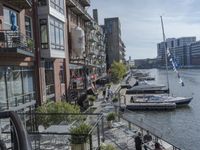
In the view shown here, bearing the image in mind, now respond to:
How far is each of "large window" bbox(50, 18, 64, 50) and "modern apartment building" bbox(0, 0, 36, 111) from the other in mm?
3490

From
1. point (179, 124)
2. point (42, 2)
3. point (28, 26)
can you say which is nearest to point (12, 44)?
point (28, 26)

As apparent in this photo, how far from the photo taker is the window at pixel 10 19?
23553 mm

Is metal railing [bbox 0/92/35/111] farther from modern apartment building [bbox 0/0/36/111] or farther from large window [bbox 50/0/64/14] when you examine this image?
large window [bbox 50/0/64/14]

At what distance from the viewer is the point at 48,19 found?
103ft

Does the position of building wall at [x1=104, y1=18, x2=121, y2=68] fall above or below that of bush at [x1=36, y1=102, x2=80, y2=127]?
above

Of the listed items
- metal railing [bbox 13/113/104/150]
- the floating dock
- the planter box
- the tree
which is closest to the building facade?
metal railing [bbox 13/113/104/150]

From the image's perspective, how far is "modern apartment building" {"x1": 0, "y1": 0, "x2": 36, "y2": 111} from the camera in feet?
73.7

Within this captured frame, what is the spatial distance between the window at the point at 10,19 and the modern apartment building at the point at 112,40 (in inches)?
4850

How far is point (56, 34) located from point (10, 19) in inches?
381

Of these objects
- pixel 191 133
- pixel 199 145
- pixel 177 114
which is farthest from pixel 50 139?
pixel 177 114

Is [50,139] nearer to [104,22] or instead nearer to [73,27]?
[73,27]

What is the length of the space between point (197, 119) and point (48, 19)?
83.9ft

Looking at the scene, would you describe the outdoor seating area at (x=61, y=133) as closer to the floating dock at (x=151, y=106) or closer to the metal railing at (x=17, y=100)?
the metal railing at (x=17, y=100)

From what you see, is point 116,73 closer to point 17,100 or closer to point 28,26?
point 28,26
